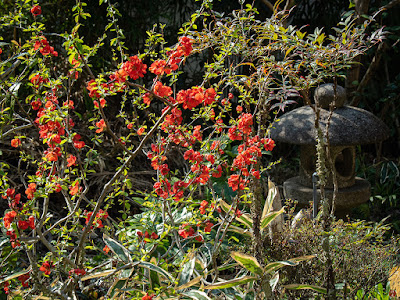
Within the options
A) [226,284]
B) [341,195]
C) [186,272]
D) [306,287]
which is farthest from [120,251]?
[341,195]

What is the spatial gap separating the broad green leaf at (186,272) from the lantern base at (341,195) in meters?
1.65

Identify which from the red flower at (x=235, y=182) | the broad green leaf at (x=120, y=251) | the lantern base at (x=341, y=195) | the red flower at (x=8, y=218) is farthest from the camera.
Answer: the lantern base at (x=341, y=195)

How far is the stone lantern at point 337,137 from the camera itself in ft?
10.4

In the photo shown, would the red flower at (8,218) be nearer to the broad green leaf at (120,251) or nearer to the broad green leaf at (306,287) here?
the broad green leaf at (120,251)

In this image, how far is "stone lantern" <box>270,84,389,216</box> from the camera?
318 cm

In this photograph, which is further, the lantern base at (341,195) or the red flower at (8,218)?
the lantern base at (341,195)

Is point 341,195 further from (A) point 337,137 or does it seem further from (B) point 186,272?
(B) point 186,272

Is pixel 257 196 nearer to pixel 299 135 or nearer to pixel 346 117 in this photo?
pixel 299 135

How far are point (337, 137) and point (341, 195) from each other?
1.51 feet

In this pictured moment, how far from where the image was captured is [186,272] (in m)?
1.90

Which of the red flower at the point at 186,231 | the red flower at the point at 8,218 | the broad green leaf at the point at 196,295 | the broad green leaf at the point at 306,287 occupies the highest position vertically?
the red flower at the point at 8,218

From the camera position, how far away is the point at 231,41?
2.29 meters

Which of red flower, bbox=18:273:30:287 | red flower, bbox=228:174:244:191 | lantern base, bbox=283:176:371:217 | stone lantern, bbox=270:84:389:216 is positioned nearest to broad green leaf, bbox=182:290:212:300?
red flower, bbox=228:174:244:191

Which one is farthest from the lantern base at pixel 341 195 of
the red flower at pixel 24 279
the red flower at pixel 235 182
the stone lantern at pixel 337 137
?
the red flower at pixel 24 279
